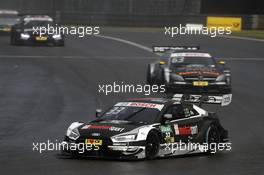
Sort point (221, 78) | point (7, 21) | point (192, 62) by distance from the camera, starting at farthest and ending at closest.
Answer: point (7, 21), point (192, 62), point (221, 78)

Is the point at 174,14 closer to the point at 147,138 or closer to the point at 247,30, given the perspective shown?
the point at 247,30

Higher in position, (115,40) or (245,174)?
(245,174)

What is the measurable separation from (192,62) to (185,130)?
36.0 feet

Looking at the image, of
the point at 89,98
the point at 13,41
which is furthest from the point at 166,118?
the point at 13,41

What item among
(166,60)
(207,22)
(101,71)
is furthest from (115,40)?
(166,60)

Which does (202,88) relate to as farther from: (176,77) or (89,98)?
(89,98)

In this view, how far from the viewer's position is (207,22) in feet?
166

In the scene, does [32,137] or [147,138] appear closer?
[147,138]

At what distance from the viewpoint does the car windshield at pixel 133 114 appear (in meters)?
15.3

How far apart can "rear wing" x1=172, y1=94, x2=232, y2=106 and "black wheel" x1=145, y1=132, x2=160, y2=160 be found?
7235 mm

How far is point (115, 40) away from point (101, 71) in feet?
52.4

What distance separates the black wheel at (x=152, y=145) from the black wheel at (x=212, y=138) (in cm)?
142

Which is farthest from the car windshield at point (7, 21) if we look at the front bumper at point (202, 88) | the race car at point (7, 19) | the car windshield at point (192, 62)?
Result: the front bumper at point (202, 88)

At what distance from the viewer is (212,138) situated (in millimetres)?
16125
